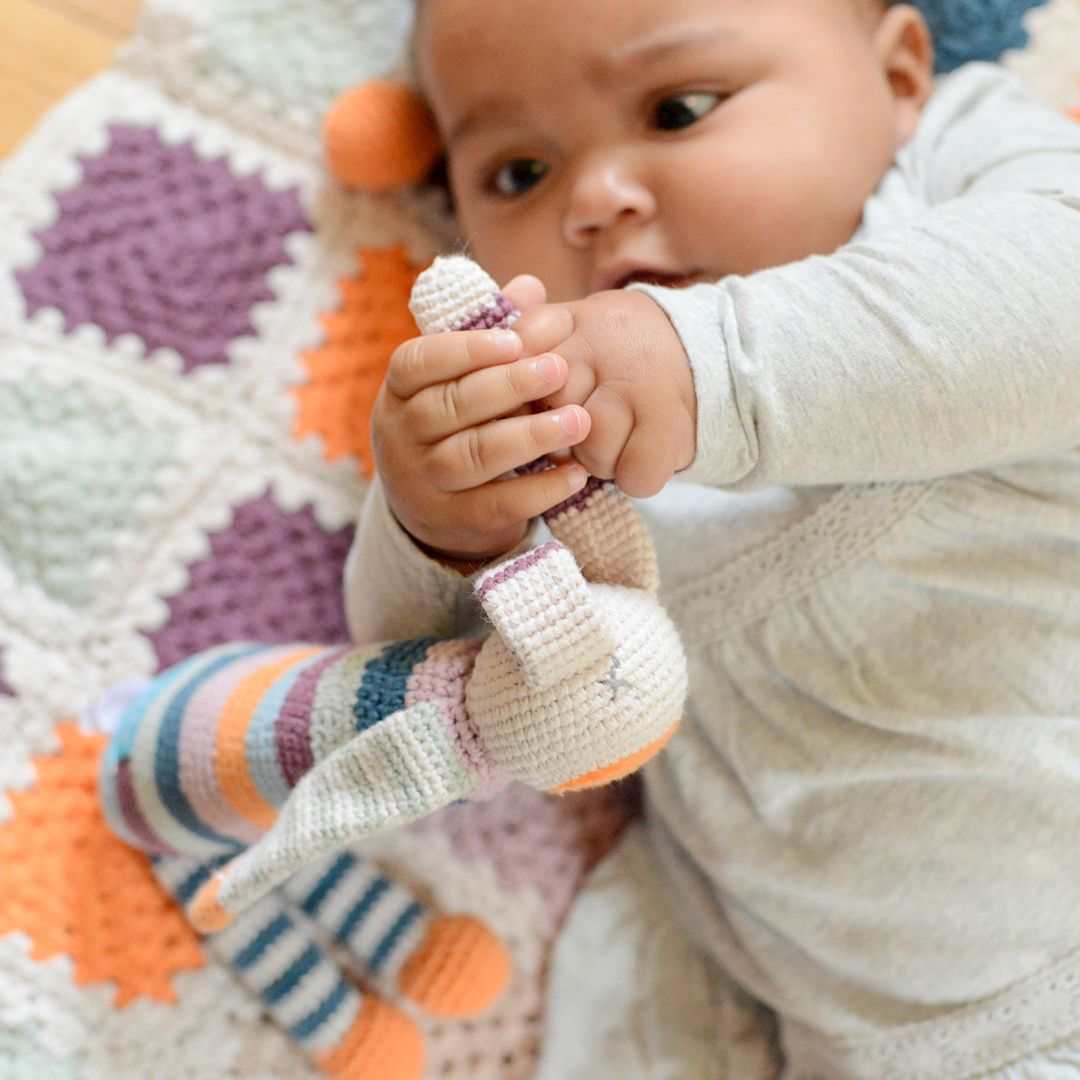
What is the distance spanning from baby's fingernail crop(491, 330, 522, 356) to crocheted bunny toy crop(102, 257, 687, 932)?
0.08 ft

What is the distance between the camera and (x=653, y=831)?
0.97 meters

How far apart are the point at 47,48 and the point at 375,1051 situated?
883 mm

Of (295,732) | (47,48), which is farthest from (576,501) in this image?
(47,48)

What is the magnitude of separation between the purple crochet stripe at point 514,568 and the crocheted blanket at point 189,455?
16.4 inches

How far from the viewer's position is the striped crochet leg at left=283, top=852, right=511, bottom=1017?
875 mm

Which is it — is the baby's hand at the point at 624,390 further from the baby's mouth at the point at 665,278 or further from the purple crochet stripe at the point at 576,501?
the baby's mouth at the point at 665,278

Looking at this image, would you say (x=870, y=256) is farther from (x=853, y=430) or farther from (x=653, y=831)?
(x=653, y=831)

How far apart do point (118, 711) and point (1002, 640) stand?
0.68 meters

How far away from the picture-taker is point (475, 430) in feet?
1.99

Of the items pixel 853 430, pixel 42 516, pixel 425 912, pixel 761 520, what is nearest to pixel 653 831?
pixel 425 912

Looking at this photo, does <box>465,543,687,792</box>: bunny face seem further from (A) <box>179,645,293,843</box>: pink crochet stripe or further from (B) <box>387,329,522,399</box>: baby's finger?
(A) <box>179,645,293,843</box>: pink crochet stripe

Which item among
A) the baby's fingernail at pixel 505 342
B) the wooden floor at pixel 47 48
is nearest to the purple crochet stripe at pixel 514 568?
the baby's fingernail at pixel 505 342

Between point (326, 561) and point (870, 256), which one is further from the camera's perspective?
point (326, 561)

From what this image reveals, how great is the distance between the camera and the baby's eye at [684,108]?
2.62ft
